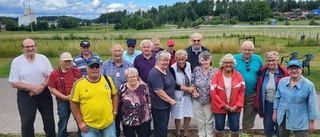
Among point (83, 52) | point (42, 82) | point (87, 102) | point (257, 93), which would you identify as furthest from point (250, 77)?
A: point (42, 82)

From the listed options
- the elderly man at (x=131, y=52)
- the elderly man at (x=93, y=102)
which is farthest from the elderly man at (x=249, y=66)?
the elderly man at (x=93, y=102)

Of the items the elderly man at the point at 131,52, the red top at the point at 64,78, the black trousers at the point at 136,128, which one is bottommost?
the black trousers at the point at 136,128

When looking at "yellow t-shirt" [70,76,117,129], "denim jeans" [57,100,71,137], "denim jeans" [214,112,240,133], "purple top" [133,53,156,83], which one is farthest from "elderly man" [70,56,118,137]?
"denim jeans" [214,112,240,133]

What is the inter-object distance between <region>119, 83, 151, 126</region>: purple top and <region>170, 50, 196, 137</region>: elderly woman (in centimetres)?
67

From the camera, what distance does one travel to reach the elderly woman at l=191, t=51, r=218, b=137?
404cm

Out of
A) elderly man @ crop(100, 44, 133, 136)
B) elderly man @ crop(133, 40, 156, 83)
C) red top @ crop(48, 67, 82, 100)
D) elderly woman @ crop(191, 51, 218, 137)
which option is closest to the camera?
red top @ crop(48, 67, 82, 100)

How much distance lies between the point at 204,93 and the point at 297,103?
1.27 metres

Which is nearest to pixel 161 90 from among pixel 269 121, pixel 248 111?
pixel 248 111

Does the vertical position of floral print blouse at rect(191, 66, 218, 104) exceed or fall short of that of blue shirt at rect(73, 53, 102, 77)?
it falls short

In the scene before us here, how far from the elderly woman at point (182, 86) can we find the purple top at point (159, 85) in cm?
19

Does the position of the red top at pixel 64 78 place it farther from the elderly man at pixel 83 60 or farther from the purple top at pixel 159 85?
the purple top at pixel 159 85

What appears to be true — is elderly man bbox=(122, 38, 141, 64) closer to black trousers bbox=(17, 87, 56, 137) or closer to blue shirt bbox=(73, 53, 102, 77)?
blue shirt bbox=(73, 53, 102, 77)

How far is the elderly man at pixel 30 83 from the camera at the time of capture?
3918 mm

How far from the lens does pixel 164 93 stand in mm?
3963
